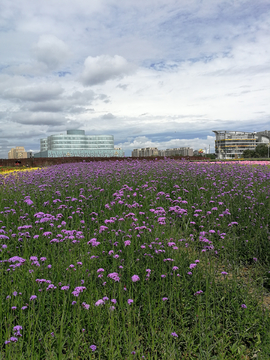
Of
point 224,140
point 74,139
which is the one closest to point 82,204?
point 74,139

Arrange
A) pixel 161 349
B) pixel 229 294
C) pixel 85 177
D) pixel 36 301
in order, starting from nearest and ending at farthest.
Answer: pixel 161 349 < pixel 36 301 < pixel 229 294 < pixel 85 177

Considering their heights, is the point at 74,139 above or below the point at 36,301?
above

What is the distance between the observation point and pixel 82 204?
227 inches

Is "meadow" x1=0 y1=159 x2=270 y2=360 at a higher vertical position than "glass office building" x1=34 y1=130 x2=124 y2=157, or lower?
lower

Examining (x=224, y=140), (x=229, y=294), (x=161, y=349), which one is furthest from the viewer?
(x=224, y=140)

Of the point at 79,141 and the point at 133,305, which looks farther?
the point at 79,141

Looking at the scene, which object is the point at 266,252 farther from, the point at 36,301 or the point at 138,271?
the point at 36,301

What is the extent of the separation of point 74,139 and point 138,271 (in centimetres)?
10517

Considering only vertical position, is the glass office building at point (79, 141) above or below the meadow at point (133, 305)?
above

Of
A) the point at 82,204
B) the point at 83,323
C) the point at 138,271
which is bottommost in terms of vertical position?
the point at 83,323

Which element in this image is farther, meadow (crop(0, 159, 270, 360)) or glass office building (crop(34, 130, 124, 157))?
glass office building (crop(34, 130, 124, 157))

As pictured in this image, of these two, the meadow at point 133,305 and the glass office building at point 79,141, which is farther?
the glass office building at point 79,141

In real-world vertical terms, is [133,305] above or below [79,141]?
below

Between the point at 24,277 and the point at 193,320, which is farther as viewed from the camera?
the point at 24,277
